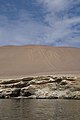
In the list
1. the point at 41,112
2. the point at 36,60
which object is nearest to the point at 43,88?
the point at 41,112

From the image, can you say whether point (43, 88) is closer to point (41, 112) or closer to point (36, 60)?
point (41, 112)

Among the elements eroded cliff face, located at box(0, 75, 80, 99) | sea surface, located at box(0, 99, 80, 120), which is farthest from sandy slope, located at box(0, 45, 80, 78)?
sea surface, located at box(0, 99, 80, 120)

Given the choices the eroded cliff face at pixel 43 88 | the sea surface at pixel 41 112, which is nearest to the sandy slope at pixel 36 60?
the eroded cliff face at pixel 43 88

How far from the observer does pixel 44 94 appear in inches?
2007

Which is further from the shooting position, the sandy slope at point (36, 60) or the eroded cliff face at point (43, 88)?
the sandy slope at point (36, 60)

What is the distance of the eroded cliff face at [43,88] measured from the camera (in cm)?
4972

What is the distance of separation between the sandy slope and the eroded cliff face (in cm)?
2099

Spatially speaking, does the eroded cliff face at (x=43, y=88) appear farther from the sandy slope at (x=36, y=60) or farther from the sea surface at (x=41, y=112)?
the sandy slope at (x=36, y=60)

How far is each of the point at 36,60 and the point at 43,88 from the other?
1605 inches

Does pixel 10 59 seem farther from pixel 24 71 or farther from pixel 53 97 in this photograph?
pixel 53 97

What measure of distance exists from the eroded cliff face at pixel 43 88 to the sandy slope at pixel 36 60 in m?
21.0

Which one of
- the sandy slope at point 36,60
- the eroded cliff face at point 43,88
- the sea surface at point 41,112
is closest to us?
the sea surface at point 41,112

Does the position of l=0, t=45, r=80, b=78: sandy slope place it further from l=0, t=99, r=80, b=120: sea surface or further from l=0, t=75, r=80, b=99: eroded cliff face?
l=0, t=99, r=80, b=120: sea surface

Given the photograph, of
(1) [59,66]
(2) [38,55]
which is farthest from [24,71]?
(2) [38,55]
